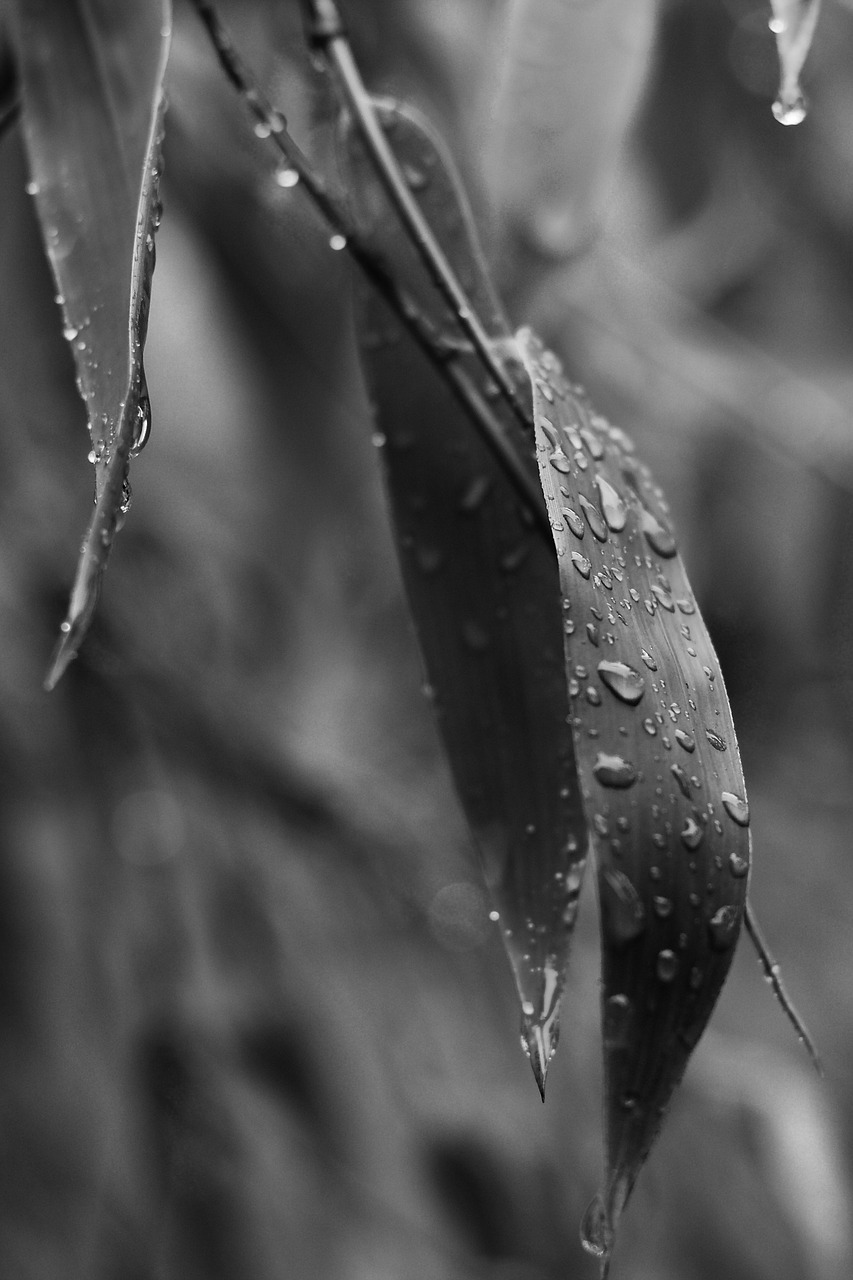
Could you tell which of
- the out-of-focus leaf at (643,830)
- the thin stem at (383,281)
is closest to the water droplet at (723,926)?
the out-of-focus leaf at (643,830)

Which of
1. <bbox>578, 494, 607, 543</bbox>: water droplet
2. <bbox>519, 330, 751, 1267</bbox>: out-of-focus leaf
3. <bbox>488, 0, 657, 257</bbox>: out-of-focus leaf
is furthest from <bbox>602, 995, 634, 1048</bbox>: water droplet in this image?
<bbox>488, 0, 657, 257</bbox>: out-of-focus leaf

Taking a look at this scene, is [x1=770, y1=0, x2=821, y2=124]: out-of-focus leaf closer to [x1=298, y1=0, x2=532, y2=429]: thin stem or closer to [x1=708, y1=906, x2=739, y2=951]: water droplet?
[x1=298, y1=0, x2=532, y2=429]: thin stem

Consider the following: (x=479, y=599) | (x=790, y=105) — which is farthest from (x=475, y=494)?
(x=790, y=105)

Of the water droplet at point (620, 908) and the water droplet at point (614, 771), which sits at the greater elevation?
the water droplet at point (614, 771)

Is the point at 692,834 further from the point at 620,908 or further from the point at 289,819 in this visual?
the point at 289,819

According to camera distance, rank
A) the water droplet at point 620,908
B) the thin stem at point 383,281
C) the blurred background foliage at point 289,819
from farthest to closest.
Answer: the blurred background foliage at point 289,819, the thin stem at point 383,281, the water droplet at point 620,908

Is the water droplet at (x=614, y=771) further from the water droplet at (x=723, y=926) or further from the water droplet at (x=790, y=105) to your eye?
the water droplet at (x=790, y=105)

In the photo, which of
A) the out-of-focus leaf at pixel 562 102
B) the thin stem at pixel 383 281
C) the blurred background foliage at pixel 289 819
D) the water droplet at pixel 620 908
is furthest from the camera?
the blurred background foliage at pixel 289 819
